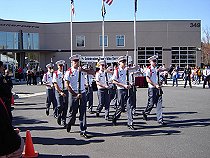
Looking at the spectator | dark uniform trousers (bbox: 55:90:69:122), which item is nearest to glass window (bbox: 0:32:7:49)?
dark uniform trousers (bbox: 55:90:69:122)

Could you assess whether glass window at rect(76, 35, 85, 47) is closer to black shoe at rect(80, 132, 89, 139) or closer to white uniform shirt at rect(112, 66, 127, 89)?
white uniform shirt at rect(112, 66, 127, 89)

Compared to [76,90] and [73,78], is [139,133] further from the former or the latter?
[73,78]

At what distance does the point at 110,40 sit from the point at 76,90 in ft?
123

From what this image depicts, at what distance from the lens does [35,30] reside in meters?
46.1

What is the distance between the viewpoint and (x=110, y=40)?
149 ft

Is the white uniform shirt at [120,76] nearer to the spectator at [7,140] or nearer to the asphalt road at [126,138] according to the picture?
the asphalt road at [126,138]

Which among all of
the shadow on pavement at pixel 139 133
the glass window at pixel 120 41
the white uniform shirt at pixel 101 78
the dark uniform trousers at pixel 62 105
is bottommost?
the shadow on pavement at pixel 139 133

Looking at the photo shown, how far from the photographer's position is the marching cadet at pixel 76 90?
815cm

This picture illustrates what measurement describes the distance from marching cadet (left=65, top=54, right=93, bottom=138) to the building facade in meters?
36.8

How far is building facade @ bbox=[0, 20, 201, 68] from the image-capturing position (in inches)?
1752

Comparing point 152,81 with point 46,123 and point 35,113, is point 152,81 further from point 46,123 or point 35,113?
point 35,113

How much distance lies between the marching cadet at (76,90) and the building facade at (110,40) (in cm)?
3680

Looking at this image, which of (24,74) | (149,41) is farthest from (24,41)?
(149,41)

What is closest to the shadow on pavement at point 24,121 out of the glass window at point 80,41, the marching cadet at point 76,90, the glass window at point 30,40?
the marching cadet at point 76,90
